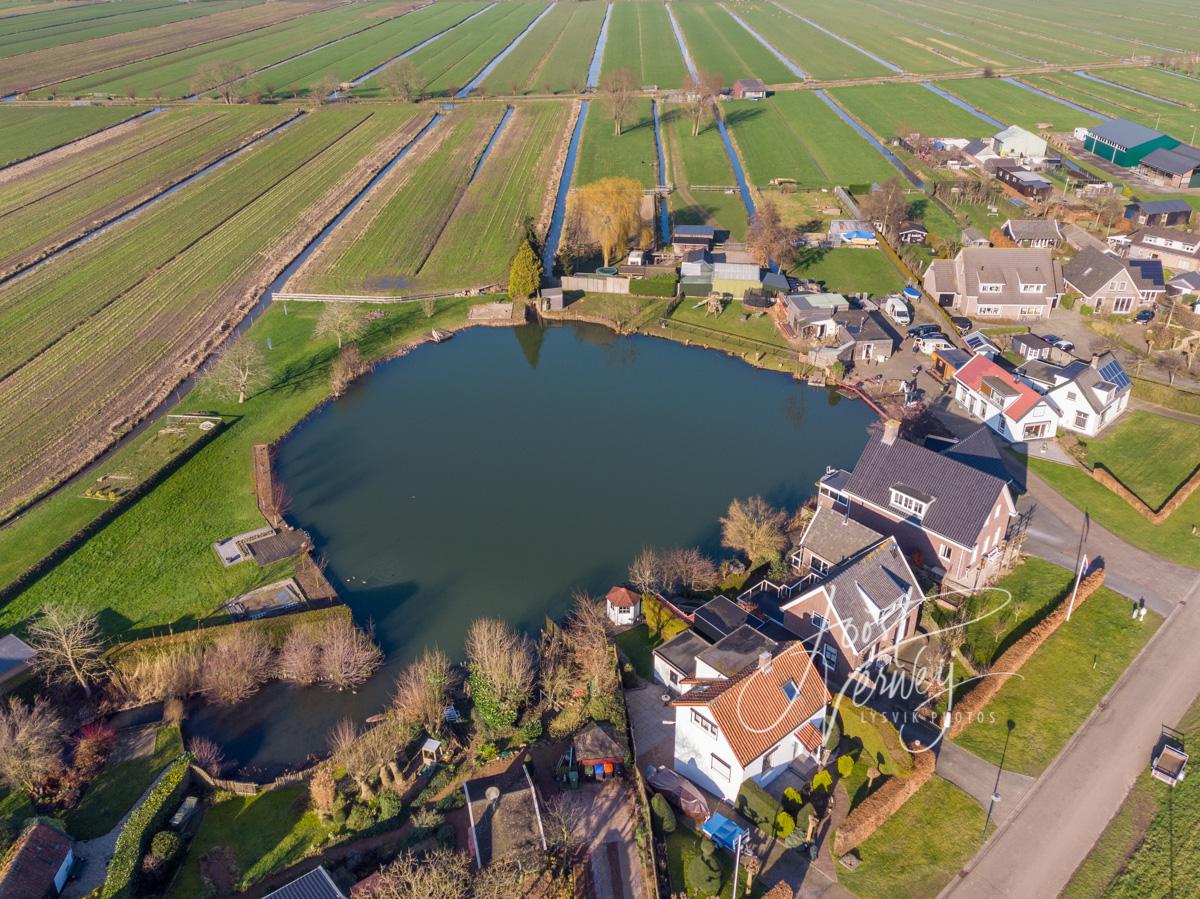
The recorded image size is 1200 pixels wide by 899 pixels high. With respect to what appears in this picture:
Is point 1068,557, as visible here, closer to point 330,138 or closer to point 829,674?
point 829,674

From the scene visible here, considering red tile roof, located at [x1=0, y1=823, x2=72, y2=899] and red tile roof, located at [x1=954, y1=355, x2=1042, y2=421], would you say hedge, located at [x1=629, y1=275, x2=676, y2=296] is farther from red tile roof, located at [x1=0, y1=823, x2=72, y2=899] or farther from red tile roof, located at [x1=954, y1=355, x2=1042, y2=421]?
red tile roof, located at [x1=0, y1=823, x2=72, y2=899]

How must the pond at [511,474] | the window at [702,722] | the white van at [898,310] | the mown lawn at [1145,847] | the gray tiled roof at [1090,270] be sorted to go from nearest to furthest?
the mown lawn at [1145,847] → the window at [702,722] → the pond at [511,474] → the white van at [898,310] → the gray tiled roof at [1090,270]

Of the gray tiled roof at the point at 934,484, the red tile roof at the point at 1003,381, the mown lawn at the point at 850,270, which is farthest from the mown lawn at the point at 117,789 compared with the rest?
the mown lawn at the point at 850,270

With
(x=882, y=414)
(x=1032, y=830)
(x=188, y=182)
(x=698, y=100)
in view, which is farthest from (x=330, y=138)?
(x=1032, y=830)

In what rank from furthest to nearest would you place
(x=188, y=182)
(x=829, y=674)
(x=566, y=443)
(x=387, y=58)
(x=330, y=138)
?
(x=387, y=58) < (x=330, y=138) < (x=188, y=182) < (x=566, y=443) < (x=829, y=674)

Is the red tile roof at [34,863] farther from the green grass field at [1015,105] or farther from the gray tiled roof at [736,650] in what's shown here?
the green grass field at [1015,105]

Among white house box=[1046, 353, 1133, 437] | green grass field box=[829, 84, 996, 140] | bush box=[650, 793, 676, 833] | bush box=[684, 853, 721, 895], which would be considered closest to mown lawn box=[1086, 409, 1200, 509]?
white house box=[1046, 353, 1133, 437]
